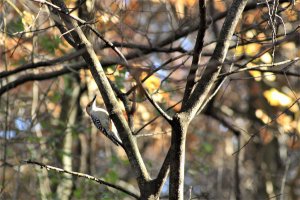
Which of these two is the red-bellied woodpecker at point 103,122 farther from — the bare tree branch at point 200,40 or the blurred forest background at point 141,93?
the bare tree branch at point 200,40

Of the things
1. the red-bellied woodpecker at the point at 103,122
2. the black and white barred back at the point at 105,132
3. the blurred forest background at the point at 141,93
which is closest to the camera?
the blurred forest background at the point at 141,93

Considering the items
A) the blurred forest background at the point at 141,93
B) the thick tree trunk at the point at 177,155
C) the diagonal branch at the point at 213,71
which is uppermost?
the blurred forest background at the point at 141,93

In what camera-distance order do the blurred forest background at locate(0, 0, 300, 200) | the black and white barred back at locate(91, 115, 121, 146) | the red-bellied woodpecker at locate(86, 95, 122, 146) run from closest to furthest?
1. the blurred forest background at locate(0, 0, 300, 200)
2. the black and white barred back at locate(91, 115, 121, 146)
3. the red-bellied woodpecker at locate(86, 95, 122, 146)

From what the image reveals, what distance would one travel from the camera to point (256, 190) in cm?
1078

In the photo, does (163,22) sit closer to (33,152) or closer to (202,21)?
(33,152)

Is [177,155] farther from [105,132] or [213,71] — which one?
[105,132]

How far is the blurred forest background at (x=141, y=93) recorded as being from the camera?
4.77 meters

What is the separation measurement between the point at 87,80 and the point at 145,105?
1.06 meters

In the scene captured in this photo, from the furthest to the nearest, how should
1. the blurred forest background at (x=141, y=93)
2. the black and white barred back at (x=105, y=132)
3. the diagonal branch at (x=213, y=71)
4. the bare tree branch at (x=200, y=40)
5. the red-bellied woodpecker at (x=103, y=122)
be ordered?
the red-bellied woodpecker at (x=103, y=122) → the black and white barred back at (x=105, y=132) → the blurred forest background at (x=141, y=93) → the diagonal branch at (x=213, y=71) → the bare tree branch at (x=200, y=40)

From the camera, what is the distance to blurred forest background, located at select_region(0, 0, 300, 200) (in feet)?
15.6

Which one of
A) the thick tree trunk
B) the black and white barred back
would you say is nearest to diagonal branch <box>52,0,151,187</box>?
the thick tree trunk

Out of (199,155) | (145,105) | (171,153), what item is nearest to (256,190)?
(199,155)

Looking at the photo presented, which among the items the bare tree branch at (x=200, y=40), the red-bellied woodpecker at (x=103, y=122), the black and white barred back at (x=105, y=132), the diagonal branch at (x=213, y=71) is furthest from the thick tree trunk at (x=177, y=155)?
the red-bellied woodpecker at (x=103, y=122)

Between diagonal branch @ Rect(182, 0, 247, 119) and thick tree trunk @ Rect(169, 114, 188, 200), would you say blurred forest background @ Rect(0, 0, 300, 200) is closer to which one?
diagonal branch @ Rect(182, 0, 247, 119)
